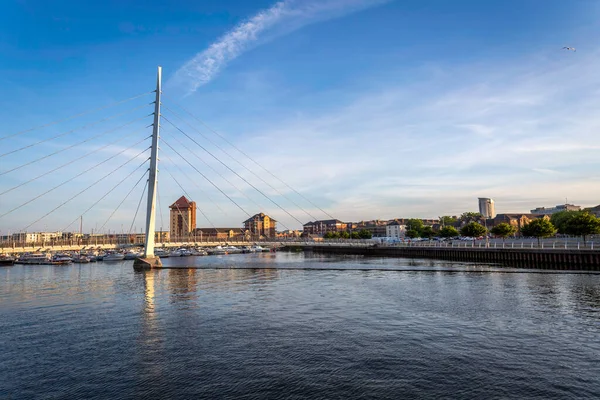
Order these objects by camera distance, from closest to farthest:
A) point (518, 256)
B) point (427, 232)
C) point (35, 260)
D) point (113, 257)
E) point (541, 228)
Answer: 1. point (518, 256)
2. point (541, 228)
3. point (35, 260)
4. point (113, 257)
5. point (427, 232)

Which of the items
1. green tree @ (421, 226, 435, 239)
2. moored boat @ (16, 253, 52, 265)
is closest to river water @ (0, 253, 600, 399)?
moored boat @ (16, 253, 52, 265)

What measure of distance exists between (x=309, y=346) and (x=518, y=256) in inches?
2183

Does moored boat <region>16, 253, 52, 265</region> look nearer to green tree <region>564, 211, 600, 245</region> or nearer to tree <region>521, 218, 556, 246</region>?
tree <region>521, 218, 556, 246</region>

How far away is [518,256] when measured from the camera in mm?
61219

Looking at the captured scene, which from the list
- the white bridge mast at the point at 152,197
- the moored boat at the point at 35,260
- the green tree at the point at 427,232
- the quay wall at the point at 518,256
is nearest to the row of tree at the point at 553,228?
the quay wall at the point at 518,256

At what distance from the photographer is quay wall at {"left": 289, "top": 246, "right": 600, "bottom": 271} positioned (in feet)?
165

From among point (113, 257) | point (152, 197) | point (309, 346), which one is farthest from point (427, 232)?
point (309, 346)

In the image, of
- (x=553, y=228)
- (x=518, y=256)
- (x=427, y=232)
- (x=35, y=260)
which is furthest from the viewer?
(x=427, y=232)

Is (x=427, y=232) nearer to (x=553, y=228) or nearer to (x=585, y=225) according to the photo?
(x=553, y=228)

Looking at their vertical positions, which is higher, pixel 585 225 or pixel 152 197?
pixel 152 197

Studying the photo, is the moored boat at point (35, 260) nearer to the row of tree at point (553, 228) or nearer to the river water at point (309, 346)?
the river water at point (309, 346)

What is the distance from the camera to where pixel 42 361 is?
53.1ft

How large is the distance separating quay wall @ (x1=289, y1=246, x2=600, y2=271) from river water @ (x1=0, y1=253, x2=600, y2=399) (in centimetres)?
2290

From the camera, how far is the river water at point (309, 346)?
13.2 m
